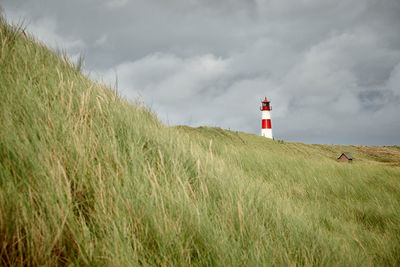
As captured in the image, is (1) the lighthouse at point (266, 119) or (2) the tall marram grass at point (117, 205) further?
(1) the lighthouse at point (266, 119)

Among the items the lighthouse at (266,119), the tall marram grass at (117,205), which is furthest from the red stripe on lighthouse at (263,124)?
the tall marram grass at (117,205)

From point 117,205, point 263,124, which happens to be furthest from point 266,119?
Answer: point 117,205

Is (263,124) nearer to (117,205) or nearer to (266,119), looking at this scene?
(266,119)

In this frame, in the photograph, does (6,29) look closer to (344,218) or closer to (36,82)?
(36,82)

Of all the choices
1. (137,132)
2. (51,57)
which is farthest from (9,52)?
(137,132)

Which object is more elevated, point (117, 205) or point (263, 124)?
point (263, 124)

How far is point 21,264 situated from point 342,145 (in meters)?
23.2

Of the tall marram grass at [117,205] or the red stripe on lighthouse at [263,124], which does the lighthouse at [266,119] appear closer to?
the red stripe on lighthouse at [263,124]

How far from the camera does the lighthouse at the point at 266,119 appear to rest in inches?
1204

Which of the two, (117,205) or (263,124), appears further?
(263,124)

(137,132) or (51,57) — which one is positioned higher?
(51,57)

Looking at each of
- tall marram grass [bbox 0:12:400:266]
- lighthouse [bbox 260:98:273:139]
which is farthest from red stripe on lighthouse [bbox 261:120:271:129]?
tall marram grass [bbox 0:12:400:266]

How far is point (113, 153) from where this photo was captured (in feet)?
5.43

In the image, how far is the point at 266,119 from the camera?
103 feet
